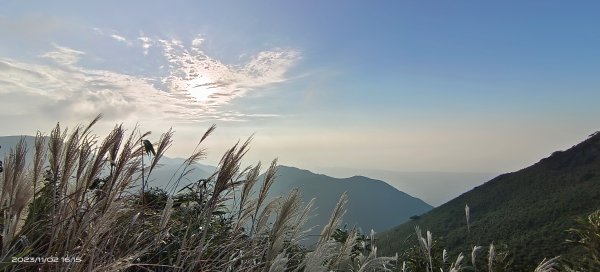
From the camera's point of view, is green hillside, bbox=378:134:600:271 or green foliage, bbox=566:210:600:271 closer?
green foliage, bbox=566:210:600:271

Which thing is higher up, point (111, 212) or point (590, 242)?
point (111, 212)

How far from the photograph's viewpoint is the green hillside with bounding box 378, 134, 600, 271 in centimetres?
4056

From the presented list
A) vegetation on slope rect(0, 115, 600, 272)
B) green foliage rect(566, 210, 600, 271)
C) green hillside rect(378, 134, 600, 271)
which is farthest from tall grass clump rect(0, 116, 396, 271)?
green hillside rect(378, 134, 600, 271)

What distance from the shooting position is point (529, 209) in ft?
186

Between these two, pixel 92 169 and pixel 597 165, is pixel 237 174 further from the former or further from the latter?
pixel 597 165

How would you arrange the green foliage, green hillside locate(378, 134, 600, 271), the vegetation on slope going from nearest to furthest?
1. the vegetation on slope
2. the green foliage
3. green hillside locate(378, 134, 600, 271)

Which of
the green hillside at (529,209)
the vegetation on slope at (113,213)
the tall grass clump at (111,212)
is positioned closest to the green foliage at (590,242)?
the vegetation on slope at (113,213)

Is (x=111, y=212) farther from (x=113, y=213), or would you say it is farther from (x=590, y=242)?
(x=590, y=242)

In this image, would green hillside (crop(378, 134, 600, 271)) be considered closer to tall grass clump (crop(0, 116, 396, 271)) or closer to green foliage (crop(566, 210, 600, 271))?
green foliage (crop(566, 210, 600, 271))

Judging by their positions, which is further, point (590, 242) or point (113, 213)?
point (590, 242)

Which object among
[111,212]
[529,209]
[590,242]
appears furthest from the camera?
[529,209]

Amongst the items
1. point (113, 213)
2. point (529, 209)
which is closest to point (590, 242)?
point (113, 213)

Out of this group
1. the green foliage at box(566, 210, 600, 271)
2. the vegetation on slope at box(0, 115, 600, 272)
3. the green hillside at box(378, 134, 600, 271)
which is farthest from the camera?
the green hillside at box(378, 134, 600, 271)

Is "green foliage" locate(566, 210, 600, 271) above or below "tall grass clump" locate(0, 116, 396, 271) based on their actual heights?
below
